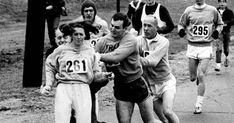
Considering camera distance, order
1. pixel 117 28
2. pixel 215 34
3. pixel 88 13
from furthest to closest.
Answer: pixel 215 34 < pixel 88 13 < pixel 117 28

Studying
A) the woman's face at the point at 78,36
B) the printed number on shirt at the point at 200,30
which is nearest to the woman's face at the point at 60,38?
the woman's face at the point at 78,36

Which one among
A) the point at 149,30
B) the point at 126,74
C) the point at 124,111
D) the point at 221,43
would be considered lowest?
the point at 124,111

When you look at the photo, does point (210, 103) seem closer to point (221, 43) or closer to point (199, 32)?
point (199, 32)

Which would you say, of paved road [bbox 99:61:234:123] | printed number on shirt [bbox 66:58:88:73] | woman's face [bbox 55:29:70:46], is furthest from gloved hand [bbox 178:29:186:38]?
printed number on shirt [bbox 66:58:88:73]

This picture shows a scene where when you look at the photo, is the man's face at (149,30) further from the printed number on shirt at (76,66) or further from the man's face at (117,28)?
the printed number on shirt at (76,66)

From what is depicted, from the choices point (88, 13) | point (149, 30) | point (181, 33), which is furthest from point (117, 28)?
point (181, 33)

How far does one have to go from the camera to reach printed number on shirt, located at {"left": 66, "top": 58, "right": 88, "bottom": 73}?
20.7 feet

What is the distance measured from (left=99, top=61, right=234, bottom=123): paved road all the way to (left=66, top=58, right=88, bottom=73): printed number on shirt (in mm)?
2407

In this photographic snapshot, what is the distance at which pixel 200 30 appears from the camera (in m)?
9.63

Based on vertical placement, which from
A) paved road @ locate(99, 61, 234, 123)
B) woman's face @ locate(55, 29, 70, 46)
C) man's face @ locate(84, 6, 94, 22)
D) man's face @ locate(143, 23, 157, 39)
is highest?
man's face @ locate(84, 6, 94, 22)

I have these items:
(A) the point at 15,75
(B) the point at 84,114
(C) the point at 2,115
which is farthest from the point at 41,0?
(B) the point at 84,114

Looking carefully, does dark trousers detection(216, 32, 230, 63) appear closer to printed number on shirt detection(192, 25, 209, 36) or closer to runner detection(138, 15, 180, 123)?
printed number on shirt detection(192, 25, 209, 36)

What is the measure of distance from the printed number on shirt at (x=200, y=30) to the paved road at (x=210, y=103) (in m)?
1.23

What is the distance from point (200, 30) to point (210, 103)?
4.33 ft
